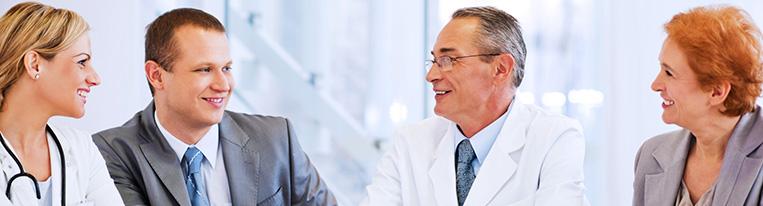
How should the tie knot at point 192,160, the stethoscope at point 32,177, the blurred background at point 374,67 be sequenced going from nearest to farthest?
the stethoscope at point 32,177 < the tie knot at point 192,160 < the blurred background at point 374,67

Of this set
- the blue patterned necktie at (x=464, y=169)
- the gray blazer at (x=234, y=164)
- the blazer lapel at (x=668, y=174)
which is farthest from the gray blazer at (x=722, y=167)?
the gray blazer at (x=234, y=164)

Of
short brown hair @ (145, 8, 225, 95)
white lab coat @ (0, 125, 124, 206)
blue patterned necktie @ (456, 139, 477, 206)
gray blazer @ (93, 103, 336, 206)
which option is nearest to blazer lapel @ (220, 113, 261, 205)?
→ gray blazer @ (93, 103, 336, 206)

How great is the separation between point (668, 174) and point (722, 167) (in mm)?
182

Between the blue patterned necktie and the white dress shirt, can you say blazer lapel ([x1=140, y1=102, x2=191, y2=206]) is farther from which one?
the blue patterned necktie

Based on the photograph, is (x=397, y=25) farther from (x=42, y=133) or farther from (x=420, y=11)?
(x=42, y=133)

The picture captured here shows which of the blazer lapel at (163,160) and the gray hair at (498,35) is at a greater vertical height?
the gray hair at (498,35)

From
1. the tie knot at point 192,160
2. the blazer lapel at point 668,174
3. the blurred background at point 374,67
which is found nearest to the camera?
the blazer lapel at point 668,174

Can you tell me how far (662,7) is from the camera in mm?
3881

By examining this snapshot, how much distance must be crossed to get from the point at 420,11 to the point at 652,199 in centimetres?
228

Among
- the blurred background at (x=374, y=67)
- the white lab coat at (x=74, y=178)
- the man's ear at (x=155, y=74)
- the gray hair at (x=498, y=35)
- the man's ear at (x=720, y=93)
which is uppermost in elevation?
the gray hair at (x=498, y=35)

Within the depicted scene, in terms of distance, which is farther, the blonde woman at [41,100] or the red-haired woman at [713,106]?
the red-haired woman at [713,106]

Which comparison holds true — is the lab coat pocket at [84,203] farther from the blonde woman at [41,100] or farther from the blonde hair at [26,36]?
the blonde hair at [26,36]

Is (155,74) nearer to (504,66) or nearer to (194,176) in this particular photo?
(194,176)

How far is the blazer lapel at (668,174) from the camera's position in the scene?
2488 mm
